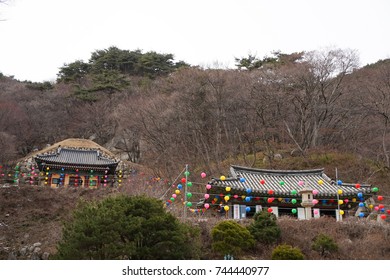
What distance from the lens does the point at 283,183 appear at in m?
17.0

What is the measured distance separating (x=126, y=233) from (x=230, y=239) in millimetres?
4092

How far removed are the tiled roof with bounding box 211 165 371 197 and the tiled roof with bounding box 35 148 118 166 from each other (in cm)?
1478

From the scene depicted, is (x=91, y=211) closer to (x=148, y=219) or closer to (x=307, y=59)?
A: (x=148, y=219)

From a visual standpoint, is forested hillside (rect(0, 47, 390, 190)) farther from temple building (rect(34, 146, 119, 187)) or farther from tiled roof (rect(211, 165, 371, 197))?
tiled roof (rect(211, 165, 371, 197))

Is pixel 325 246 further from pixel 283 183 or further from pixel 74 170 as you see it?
pixel 74 170

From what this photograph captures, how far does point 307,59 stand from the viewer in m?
27.8

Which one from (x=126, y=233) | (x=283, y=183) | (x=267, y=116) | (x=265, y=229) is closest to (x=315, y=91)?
(x=267, y=116)

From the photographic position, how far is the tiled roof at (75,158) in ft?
96.4

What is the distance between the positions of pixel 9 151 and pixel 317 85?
25.9 m

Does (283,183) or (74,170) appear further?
(74,170)

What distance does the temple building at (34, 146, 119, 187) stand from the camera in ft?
96.0

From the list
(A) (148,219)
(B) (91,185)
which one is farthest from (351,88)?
(A) (148,219)

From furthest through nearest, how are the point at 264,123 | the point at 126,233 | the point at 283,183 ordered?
the point at 264,123 → the point at 283,183 → the point at 126,233

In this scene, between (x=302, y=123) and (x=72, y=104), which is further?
(x=72, y=104)
